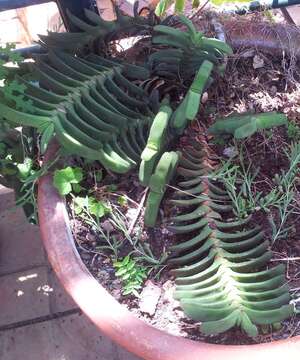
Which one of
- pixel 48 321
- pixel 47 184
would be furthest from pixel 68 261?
pixel 48 321

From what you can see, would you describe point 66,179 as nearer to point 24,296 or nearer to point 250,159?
point 250,159

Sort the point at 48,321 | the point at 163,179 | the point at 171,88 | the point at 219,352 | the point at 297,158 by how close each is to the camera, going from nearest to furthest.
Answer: the point at 219,352 → the point at 163,179 → the point at 297,158 → the point at 171,88 → the point at 48,321

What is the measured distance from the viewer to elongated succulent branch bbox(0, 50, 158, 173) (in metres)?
0.98

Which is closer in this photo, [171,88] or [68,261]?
[68,261]

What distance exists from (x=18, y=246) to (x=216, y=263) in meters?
0.90

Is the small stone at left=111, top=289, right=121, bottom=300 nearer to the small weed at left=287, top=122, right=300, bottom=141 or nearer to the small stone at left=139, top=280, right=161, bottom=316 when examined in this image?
the small stone at left=139, top=280, right=161, bottom=316

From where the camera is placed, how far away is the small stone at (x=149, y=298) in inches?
38.4

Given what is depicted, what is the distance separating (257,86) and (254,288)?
21.9 inches

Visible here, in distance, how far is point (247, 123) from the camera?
3.29 ft

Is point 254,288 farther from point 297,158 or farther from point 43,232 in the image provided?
point 43,232

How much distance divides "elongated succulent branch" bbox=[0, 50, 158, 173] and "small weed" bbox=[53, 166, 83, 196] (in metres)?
0.07

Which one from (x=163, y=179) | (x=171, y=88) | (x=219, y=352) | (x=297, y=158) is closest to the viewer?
(x=219, y=352)

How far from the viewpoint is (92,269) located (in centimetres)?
104

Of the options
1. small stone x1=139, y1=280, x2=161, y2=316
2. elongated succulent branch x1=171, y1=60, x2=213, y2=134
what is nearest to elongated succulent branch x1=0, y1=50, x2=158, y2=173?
elongated succulent branch x1=171, y1=60, x2=213, y2=134
